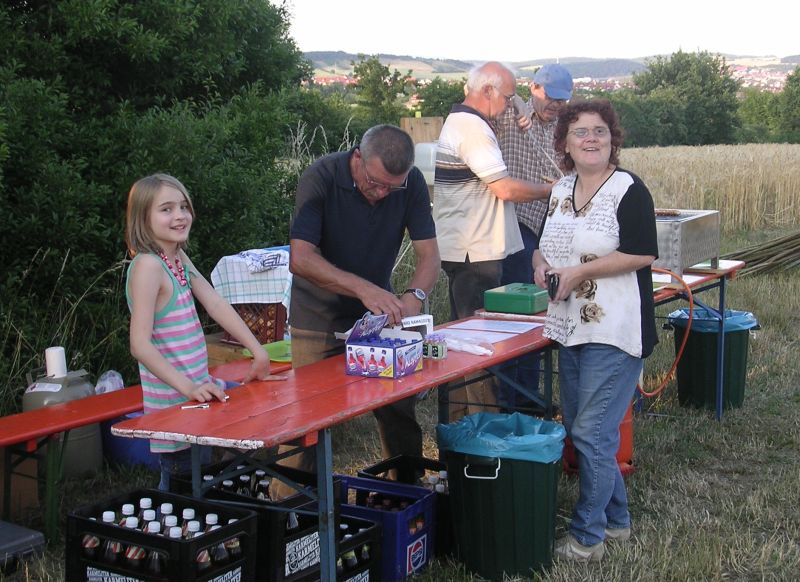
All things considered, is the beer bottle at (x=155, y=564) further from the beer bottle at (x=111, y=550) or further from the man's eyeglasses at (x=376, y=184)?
the man's eyeglasses at (x=376, y=184)

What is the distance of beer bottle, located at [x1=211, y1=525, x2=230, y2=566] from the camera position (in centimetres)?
299

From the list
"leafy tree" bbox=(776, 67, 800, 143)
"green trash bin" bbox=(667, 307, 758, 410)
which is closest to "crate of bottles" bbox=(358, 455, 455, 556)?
"green trash bin" bbox=(667, 307, 758, 410)

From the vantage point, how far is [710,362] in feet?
20.7

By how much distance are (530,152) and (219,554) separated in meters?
3.59

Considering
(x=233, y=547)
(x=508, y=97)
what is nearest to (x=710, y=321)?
(x=508, y=97)

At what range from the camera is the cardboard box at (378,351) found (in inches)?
146

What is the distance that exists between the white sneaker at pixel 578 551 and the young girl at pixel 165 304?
4.76 feet

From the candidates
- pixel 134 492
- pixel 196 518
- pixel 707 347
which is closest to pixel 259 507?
pixel 196 518

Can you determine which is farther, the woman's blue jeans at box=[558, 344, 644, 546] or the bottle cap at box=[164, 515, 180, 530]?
the woman's blue jeans at box=[558, 344, 644, 546]

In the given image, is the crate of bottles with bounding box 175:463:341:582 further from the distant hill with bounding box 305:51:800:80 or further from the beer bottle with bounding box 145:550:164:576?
the distant hill with bounding box 305:51:800:80

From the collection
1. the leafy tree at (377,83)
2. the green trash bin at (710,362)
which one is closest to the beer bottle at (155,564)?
the green trash bin at (710,362)

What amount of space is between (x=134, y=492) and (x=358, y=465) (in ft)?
7.17

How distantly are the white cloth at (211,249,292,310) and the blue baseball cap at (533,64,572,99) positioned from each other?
2.01 m

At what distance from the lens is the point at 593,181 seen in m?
3.90
